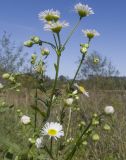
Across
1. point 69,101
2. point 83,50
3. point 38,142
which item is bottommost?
point 38,142

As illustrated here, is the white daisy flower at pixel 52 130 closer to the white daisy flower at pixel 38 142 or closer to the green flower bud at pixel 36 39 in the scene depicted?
the white daisy flower at pixel 38 142

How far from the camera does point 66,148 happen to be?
2.02 metres

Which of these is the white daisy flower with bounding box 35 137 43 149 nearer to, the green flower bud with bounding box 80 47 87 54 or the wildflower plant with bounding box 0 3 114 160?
the wildflower plant with bounding box 0 3 114 160

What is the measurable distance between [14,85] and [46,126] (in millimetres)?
336

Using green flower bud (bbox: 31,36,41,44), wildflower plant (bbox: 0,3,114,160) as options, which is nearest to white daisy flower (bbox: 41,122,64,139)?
wildflower plant (bbox: 0,3,114,160)

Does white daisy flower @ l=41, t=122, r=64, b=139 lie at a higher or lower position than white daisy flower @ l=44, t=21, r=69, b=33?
lower

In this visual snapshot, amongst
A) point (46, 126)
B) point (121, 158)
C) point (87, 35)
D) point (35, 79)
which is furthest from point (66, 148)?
point (121, 158)

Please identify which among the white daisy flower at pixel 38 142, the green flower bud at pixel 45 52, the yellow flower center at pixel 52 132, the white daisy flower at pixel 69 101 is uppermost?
the green flower bud at pixel 45 52

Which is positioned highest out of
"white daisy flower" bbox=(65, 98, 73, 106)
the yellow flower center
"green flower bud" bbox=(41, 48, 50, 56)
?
"green flower bud" bbox=(41, 48, 50, 56)

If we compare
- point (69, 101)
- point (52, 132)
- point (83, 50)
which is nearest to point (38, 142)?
point (52, 132)

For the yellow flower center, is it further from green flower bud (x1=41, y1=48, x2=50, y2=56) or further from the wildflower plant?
green flower bud (x1=41, y1=48, x2=50, y2=56)

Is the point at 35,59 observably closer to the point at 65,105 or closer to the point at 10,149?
the point at 65,105

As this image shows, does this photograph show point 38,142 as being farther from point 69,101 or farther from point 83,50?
point 83,50

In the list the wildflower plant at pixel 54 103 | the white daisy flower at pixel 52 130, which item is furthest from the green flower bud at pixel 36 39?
the white daisy flower at pixel 52 130
